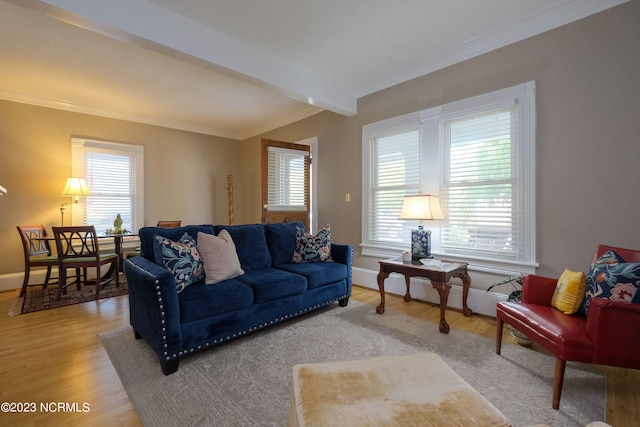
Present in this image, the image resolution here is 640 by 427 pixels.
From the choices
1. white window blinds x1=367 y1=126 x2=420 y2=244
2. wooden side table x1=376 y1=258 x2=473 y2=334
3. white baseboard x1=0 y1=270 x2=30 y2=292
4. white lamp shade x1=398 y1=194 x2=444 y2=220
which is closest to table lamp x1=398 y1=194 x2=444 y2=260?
white lamp shade x1=398 y1=194 x2=444 y2=220

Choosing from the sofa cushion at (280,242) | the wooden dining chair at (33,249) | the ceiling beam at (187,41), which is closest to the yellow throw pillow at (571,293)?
the sofa cushion at (280,242)

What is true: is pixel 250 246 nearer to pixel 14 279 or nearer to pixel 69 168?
pixel 69 168

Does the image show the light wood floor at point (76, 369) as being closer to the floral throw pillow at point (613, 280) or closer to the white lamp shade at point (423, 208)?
the floral throw pillow at point (613, 280)

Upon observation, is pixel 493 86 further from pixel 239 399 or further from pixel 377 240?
pixel 239 399

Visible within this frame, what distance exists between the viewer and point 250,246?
3000 mm

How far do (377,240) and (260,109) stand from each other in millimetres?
2897

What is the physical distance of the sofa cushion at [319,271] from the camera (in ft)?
9.44

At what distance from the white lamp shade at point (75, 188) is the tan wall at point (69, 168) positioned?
38 cm

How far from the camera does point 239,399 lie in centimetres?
169

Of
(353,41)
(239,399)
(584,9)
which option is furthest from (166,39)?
(584,9)

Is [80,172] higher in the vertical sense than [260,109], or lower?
lower

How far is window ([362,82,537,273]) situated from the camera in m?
2.72

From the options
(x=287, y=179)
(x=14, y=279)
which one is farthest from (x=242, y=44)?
(x=14, y=279)

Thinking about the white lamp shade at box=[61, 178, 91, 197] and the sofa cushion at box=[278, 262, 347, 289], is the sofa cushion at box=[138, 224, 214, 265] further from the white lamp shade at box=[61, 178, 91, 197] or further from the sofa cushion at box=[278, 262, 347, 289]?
the white lamp shade at box=[61, 178, 91, 197]
